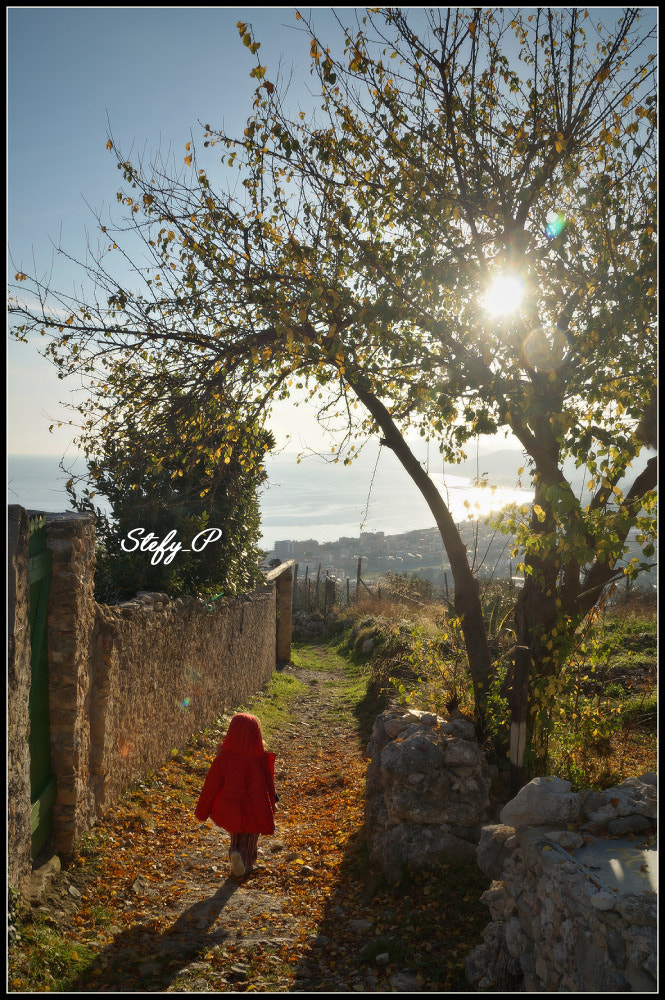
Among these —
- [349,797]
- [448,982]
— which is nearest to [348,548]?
[349,797]

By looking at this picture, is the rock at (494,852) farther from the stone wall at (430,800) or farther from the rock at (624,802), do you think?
the stone wall at (430,800)

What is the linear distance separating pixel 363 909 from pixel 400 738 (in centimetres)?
151

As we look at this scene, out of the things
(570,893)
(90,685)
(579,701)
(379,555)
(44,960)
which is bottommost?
(44,960)

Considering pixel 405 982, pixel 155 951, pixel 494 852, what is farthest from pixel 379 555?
pixel 405 982

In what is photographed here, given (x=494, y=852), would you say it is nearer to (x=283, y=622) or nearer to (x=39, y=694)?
(x=39, y=694)

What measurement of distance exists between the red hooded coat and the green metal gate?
1.27 meters

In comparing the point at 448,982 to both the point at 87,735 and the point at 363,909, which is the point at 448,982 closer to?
the point at 363,909

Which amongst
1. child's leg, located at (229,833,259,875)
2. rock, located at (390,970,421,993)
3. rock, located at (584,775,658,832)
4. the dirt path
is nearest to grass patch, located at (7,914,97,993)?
the dirt path

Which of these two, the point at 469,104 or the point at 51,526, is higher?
the point at 469,104

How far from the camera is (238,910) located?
15.8 ft

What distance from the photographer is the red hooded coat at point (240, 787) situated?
213 inches

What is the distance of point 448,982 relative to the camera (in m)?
3.67

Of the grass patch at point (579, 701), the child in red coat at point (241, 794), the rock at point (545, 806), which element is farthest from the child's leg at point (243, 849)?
the rock at point (545, 806)

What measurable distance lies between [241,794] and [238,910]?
883 mm
